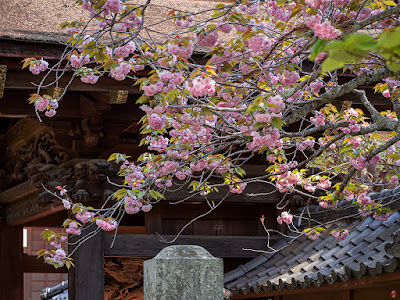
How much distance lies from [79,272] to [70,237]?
40 centimetres

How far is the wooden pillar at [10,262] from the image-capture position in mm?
9156

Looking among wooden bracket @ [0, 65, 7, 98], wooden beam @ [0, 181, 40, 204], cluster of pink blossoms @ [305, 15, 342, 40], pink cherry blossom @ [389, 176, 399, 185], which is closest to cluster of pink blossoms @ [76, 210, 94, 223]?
wooden bracket @ [0, 65, 7, 98]

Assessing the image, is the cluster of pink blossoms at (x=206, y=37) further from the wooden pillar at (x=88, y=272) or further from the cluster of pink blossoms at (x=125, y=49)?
the wooden pillar at (x=88, y=272)

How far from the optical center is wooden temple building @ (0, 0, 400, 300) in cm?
618

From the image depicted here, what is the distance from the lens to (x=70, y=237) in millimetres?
7270

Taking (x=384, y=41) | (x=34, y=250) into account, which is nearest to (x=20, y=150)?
(x=384, y=41)

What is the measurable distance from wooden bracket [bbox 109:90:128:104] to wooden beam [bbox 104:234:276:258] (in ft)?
5.10

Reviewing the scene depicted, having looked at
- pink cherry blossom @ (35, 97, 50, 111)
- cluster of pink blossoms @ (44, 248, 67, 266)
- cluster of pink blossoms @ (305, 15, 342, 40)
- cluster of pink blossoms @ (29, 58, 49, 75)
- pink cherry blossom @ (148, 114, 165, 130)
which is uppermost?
cluster of pink blossoms @ (29, 58, 49, 75)

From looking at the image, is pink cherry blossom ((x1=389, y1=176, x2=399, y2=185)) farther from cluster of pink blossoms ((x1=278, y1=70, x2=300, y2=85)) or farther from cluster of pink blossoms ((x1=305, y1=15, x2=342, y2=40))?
cluster of pink blossoms ((x1=305, y1=15, x2=342, y2=40))

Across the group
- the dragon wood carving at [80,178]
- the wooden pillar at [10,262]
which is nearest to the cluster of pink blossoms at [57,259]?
the dragon wood carving at [80,178]

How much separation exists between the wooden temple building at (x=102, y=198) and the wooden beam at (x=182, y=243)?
0.01 m

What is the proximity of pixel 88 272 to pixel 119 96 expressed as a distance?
1.90 metres

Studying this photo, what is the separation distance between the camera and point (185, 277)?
132 inches

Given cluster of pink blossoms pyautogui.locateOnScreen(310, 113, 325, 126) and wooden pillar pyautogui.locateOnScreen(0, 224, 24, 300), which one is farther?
wooden pillar pyautogui.locateOnScreen(0, 224, 24, 300)
